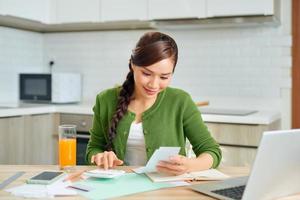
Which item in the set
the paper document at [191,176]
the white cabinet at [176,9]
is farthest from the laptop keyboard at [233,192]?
the white cabinet at [176,9]

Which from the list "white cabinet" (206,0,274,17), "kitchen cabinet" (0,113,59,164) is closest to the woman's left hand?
"white cabinet" (206,0,274,17)

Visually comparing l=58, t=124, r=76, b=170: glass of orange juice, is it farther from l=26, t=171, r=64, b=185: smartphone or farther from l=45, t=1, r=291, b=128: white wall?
l=45, t=1, r=291, b=128: white wall

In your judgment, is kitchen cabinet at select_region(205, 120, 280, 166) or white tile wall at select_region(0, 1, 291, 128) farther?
white tile wall at select_region(0, 1, 291, 128)

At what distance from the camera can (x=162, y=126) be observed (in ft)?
6.19

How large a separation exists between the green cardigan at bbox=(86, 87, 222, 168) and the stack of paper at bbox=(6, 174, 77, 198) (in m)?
0.46

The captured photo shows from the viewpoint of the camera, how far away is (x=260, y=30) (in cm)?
344

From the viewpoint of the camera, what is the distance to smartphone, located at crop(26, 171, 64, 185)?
1445 millimetres

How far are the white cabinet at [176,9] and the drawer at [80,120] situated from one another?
0.92 meters

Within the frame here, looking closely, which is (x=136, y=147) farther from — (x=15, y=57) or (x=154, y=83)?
(x=15, y=57)

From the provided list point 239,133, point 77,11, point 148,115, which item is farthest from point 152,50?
point 77,11

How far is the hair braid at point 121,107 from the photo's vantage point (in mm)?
1891

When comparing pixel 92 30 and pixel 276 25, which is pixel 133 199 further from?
pixel 92 30

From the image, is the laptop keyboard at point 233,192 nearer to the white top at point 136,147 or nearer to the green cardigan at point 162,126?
the green cardigan at point 162,126

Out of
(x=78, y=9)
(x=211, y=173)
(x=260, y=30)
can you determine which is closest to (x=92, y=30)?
(x=78, y=9)
